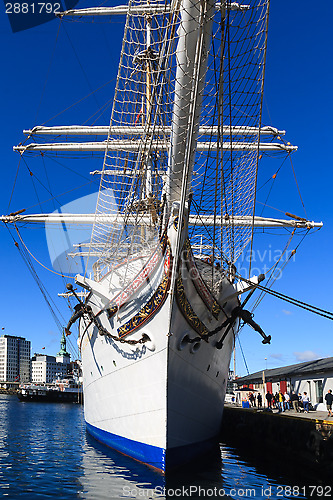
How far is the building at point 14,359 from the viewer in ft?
473

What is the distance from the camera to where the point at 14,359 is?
5812 inches

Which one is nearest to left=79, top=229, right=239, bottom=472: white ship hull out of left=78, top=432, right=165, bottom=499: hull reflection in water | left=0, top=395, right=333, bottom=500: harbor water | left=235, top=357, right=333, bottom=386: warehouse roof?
left=78, top=432, right=165, bottom=499: hull reflection in water

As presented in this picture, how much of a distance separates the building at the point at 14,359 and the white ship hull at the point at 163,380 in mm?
140279

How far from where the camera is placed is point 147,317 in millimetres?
10477

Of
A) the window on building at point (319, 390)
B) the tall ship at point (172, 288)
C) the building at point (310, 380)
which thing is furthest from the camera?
the window on building at point (319, 390)

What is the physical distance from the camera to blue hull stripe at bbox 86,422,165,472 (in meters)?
10.0

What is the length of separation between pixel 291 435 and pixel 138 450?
4.33 m

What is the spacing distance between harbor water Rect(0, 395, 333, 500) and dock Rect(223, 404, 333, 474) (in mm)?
359

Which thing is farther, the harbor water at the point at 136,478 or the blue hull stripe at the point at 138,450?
the blue hull stripe at the point at 138,450

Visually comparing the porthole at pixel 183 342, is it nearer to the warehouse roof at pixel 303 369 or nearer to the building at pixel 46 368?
the warehouse roof at pixel 303 369

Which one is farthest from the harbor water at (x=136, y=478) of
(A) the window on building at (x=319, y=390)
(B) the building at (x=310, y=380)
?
(A) the window on building at (x=319, y=390)

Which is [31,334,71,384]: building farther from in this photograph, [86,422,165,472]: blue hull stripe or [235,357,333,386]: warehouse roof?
[86,422,165,472]: blue hull stripe

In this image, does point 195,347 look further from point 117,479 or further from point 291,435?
point 291,435

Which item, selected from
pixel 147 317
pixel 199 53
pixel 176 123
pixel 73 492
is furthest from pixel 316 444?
pixel 199 53
